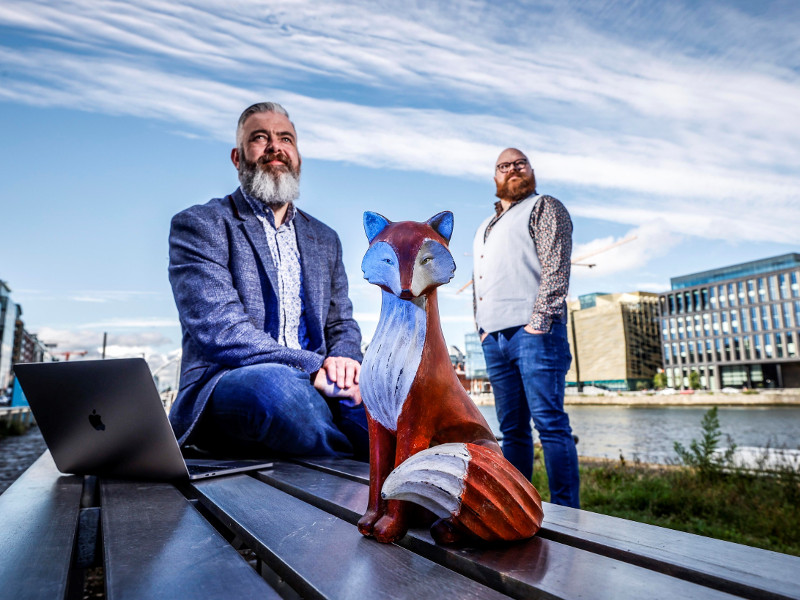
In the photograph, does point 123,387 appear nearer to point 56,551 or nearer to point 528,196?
point 56,551

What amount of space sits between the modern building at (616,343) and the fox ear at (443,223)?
7308cm

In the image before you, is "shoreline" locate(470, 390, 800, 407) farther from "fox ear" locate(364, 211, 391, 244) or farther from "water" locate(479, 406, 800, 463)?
"fox ear" locate(364, 211, 391, 244)

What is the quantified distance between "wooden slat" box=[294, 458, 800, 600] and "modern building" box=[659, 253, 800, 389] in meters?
69.9

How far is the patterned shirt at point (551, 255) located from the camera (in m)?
2.62

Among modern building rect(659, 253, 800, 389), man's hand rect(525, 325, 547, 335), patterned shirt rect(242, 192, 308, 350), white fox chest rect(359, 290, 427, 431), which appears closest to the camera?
white fox chest rect(359, 290, 427, 431)

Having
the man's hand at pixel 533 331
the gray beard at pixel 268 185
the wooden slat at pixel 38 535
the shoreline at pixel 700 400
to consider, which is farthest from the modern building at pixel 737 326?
the wooden slat at pixel 38 535

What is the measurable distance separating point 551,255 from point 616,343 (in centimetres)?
7581

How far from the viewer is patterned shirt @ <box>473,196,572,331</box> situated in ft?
8.59

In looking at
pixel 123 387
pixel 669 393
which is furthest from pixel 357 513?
pixel 669 393

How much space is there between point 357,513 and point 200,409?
130 cm

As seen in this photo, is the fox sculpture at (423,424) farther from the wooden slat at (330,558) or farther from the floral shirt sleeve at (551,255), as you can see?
the floral shirt sleeve at (551,255)

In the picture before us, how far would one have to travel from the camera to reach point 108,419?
1.55 meters

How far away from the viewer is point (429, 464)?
2.89ft

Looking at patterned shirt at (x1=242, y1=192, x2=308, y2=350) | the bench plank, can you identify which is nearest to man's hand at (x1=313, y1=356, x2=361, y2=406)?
patterned shirt at (x1=242, y1=192, x2=308, y2=350)
